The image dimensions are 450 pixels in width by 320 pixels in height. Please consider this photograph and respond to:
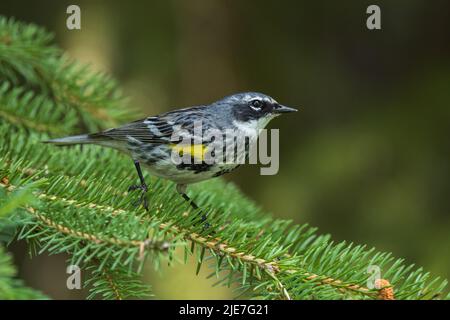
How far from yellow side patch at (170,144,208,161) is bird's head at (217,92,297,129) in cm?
47

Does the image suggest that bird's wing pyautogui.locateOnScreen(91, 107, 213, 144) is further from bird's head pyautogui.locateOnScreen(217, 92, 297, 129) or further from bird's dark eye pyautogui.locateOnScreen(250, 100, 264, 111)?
bird's dark eye pyautogui.locateOnScreen(250, 100, 264, 111)

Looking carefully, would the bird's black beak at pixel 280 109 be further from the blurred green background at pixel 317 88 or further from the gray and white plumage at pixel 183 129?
the blurred green background at pixel 317 88

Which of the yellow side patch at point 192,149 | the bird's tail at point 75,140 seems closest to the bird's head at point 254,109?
the yellow side patch at point 192,149

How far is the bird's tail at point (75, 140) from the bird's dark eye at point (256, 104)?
43.0 inches

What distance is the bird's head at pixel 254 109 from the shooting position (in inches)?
157

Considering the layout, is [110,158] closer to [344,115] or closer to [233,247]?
[233,247]

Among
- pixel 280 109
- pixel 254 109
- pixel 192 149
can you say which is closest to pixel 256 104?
pixel 254 109

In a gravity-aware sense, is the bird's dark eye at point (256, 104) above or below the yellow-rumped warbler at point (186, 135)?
above

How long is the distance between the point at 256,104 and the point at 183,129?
569 millimetres

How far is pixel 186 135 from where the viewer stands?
3.76 meters

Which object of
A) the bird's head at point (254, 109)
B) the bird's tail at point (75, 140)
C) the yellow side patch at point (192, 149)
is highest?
the bird's head at point (254, 109)

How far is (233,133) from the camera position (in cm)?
383

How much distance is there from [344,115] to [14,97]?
369 centimetres

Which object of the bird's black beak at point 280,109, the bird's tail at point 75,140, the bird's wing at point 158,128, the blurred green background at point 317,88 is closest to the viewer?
the bird's tail at point 75,140
